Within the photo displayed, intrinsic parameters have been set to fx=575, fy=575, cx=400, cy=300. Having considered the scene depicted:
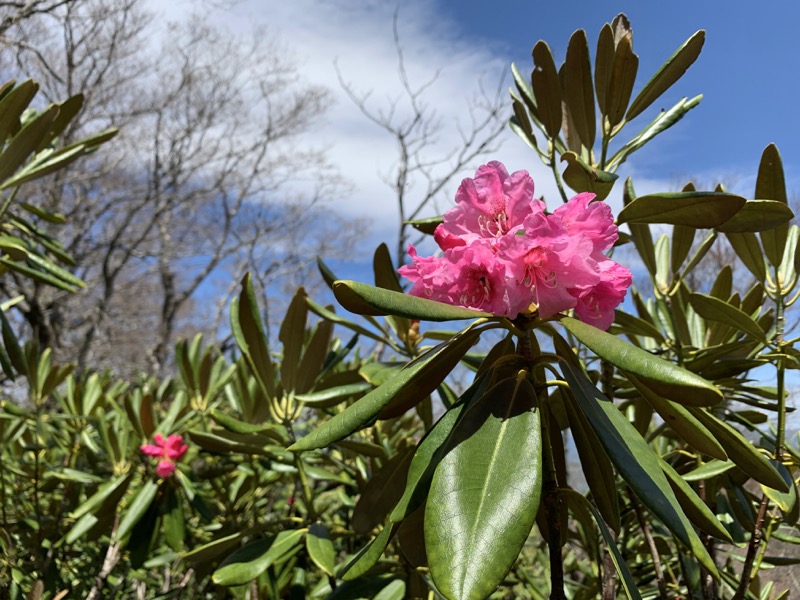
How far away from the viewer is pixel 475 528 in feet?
1.56

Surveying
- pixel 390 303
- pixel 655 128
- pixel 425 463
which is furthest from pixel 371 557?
pixel 655 128

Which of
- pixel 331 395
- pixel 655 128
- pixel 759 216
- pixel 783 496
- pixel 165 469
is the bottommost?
pixel 165 469

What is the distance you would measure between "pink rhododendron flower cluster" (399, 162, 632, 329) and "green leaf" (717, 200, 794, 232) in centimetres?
14

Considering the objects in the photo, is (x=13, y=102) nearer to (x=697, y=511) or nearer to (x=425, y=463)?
(x=425, y=463)

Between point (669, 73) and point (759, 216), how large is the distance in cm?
25

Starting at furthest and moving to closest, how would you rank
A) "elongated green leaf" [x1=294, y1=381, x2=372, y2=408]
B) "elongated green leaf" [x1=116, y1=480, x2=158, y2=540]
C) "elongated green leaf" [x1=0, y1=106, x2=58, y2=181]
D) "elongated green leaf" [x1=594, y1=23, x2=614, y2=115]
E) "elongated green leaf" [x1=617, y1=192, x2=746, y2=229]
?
"elongated green leaf" [x1=116, y1=480, x2=158, y2=540] < "elongated green leaf" [x1=0, y1=106, x2=58, y2=181] < "elongated green leaf" [x1=294, y1=381, x2=372, y2=408] < "elongated green leaf" [x1=594, y1=23, x2=614, y2=115] < "elongated green leaf" [x1=617, y1=192, x2=746, y2=229]

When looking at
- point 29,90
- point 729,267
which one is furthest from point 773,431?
point 29,90

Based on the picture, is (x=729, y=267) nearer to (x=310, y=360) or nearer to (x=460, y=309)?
(x=460, y=309)

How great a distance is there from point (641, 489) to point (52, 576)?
1.49m

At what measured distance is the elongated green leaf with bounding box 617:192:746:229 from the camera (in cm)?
56

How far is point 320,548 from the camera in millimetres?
975

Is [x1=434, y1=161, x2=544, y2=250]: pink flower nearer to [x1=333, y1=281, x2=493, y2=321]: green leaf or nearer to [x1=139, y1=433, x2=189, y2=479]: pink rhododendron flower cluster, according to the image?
[x1=333, y1=281, x2=493, y2=321]: green leaf

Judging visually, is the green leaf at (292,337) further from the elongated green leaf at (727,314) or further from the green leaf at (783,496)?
the green leaf at (783,496)

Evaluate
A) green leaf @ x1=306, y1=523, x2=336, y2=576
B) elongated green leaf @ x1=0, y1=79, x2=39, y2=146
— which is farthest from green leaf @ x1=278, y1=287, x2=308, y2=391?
elongated green leaf @ x1=0, y1=79, x2=39, y2=146
